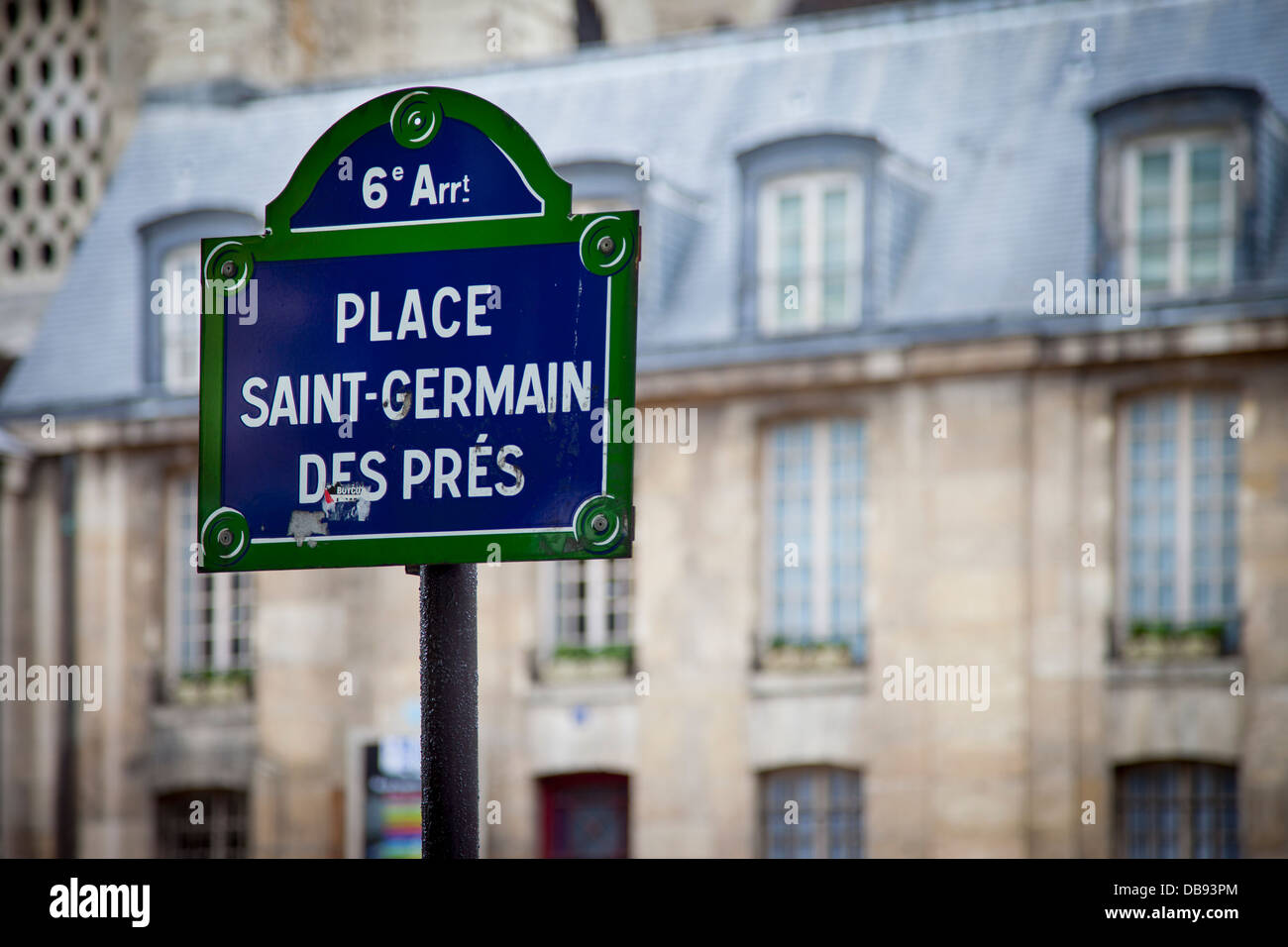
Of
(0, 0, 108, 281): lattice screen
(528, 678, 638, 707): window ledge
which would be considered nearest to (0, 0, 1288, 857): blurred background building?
(528, 678, 638, 707): window ledge

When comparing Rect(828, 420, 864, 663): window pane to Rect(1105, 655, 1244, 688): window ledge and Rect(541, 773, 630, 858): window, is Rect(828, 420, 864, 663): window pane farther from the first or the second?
Rect(541, 773, 630, 858): window

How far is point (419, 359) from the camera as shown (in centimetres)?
330

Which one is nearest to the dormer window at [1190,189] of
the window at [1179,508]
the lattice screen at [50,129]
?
the window at [1179,508]

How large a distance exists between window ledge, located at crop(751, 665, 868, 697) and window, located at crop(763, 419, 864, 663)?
411 mm

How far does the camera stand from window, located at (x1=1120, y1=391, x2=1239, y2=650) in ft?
70.5

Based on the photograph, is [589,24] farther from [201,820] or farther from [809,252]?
[201,820]

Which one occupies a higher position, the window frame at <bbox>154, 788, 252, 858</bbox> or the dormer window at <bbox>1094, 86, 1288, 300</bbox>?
the dormer window at <bbox>1094, 86, 1288, 300</bbox>

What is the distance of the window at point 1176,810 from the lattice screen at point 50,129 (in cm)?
1593

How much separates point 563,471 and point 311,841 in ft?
70.8

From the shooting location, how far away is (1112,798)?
70.0 ft

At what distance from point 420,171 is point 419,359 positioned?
13.0 inches


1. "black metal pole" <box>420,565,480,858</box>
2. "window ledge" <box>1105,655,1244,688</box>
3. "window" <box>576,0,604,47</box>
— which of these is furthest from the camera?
"window" <box>576,0,604,47</box>
